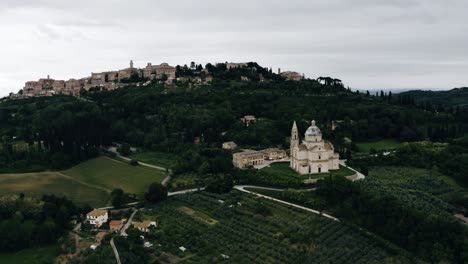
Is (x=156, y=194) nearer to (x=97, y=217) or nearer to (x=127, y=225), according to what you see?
(x=127, y=225)

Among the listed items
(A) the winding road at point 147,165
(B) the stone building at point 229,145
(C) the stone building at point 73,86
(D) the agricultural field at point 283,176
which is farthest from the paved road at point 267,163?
(C) the stone building at point 73,86

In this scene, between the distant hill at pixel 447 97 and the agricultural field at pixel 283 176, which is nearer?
the agricultural field at pixel 283 176

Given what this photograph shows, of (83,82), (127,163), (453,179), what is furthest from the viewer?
(83,82)

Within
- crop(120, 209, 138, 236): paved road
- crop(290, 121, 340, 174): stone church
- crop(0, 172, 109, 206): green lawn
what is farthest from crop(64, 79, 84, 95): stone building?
crop(290, 121, 340, 174): stone church

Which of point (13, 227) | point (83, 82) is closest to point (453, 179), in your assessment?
point (13, 227)

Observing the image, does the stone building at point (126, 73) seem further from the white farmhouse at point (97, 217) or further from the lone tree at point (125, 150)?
the white farmhouse at point (97, 217)

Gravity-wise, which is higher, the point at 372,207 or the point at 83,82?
the point at 83,82

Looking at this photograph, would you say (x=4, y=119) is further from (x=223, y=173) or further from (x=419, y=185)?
(x=419, y=185)
